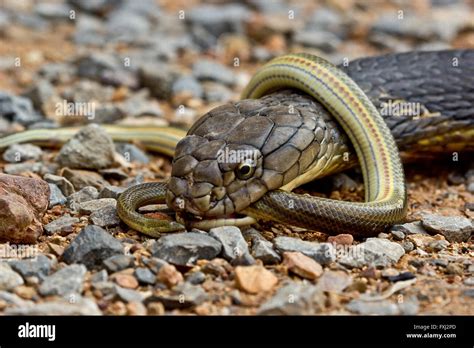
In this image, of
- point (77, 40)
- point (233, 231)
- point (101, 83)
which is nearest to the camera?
point (233, 231)

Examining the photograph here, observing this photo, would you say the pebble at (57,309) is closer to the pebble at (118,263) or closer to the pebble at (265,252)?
the pebble at (118,263)

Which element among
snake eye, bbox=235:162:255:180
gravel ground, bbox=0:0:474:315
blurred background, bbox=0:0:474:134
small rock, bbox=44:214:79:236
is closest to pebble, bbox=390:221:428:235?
gravel ground, bbox=0:0:474:315

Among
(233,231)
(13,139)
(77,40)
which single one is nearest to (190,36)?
(77,40)

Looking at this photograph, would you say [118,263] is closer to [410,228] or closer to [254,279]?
[254,279]

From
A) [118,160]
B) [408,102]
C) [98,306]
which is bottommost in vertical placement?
[98,306]

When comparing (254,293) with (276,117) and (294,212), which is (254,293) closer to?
(294,212)

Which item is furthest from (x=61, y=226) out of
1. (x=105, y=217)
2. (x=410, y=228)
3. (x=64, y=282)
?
(x=410, y=228)

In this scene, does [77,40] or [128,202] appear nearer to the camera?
[128,202]
